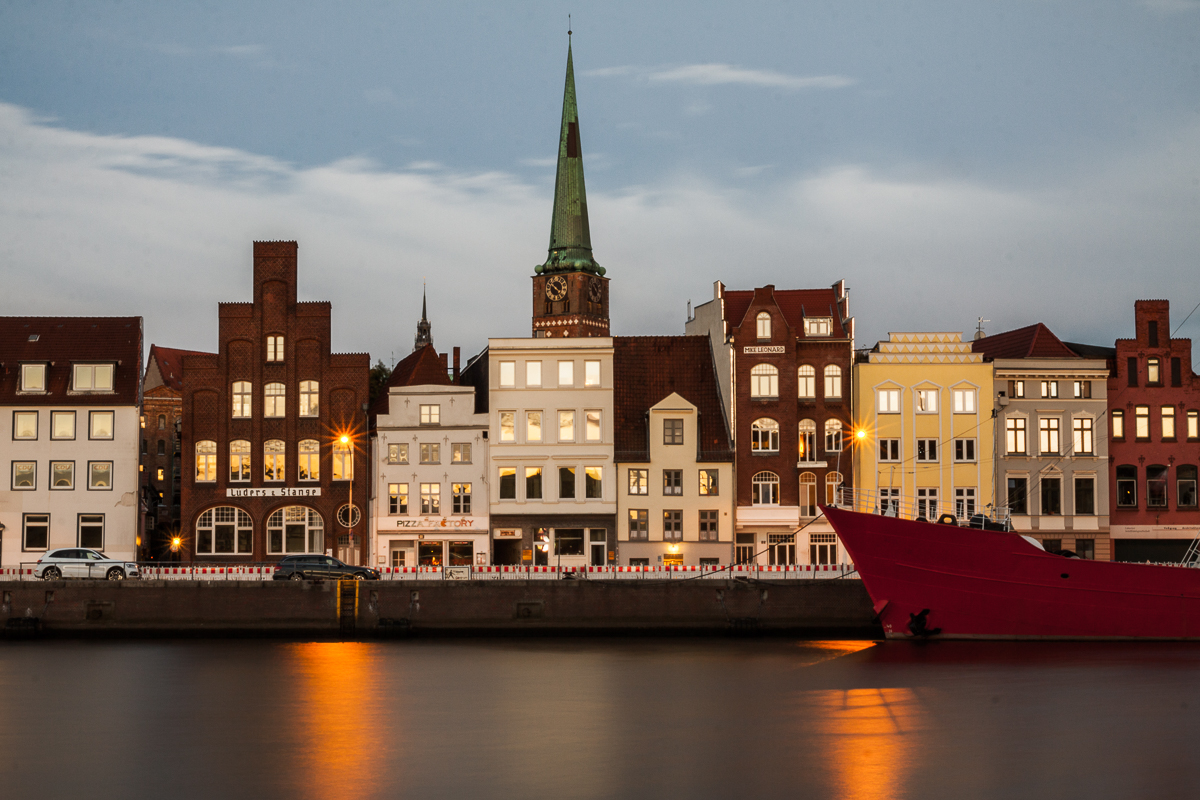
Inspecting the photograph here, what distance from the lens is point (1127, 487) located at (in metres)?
74.4

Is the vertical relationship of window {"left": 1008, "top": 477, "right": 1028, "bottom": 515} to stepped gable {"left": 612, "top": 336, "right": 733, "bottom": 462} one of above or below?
below

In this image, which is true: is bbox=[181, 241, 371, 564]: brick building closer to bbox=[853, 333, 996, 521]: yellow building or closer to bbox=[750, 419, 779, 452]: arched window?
bbox=[750, 419, 779, 452]: arched window

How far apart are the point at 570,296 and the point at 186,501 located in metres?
68.6

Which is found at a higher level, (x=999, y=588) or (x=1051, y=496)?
(x=1051, y=496)

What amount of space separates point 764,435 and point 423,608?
2096 centimetres

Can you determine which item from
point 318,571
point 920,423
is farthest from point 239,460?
point 920,423

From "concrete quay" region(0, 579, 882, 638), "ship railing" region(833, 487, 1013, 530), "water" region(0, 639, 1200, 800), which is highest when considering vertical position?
"ship railing" region(833, 487, 1013, 530)

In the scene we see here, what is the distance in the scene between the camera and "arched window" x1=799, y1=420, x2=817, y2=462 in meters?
72.7

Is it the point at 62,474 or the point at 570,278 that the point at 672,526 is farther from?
the point at 570,278

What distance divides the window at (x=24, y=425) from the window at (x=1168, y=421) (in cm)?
5687

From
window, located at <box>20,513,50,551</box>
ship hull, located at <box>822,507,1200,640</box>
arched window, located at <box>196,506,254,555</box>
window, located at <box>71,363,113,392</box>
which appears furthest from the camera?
window, located at <box>71,363,113,392</box>

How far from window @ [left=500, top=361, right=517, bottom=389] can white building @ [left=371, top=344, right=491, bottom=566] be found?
1.66 m

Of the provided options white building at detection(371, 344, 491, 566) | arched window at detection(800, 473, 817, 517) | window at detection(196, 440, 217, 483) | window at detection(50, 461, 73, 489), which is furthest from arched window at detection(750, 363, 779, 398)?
window at detection(50, 461, 73, 489)

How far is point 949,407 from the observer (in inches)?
2874
